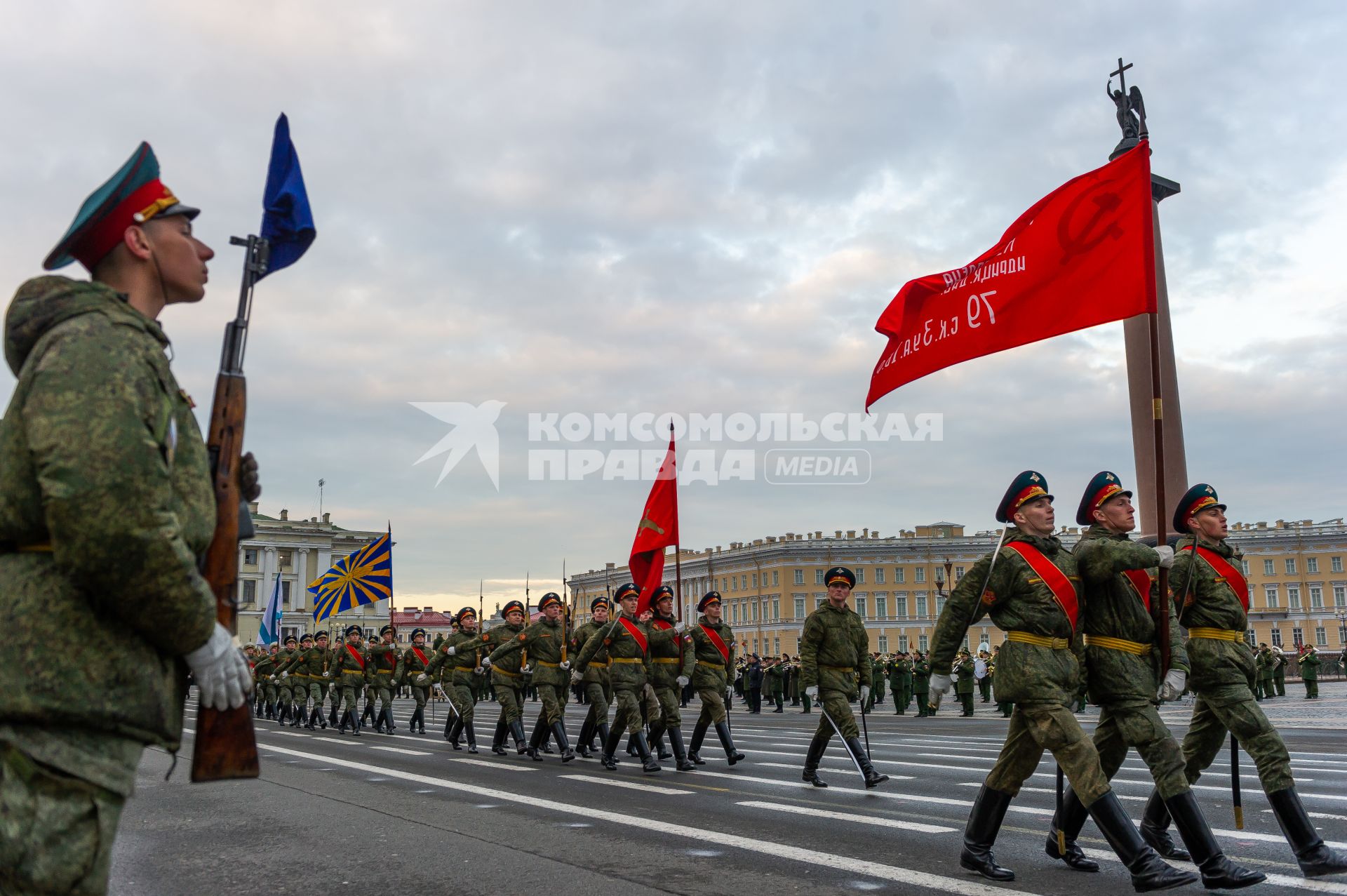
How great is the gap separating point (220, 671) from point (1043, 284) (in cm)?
806

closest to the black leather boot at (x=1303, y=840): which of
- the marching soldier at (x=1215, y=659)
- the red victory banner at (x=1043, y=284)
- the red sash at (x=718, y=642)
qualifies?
the marching soldier at (x=1215, y=659)

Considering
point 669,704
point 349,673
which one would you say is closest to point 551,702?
point 669,704

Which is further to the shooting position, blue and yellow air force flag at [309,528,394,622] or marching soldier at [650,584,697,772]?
blue and yellow air force flag at [309,528,394,622]

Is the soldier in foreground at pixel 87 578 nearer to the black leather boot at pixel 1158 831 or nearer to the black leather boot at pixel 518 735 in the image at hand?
the black leather boot at pixel 1158 831

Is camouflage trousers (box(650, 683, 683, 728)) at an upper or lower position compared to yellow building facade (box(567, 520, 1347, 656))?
lower

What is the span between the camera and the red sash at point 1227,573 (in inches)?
274

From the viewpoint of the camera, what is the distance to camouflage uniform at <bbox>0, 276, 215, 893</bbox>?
2254 mm

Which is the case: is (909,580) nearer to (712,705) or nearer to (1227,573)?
(712,705)

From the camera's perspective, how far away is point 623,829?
7.79m

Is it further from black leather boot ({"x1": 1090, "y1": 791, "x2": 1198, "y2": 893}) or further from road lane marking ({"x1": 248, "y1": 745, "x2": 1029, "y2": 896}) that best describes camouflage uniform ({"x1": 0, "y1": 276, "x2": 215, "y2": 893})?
black leather boot ({"x1": 1090, "y1": 791, "x2": 1198, "y2": 893})

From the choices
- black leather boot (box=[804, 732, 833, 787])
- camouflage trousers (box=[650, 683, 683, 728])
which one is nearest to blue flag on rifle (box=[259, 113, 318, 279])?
black leather boot (box=[804, 732, 833, 787])

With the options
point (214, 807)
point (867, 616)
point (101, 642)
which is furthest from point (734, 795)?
point (867, 616)

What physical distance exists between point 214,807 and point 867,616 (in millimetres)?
103139

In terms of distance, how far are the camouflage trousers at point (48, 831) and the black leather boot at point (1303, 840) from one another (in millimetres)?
5680
